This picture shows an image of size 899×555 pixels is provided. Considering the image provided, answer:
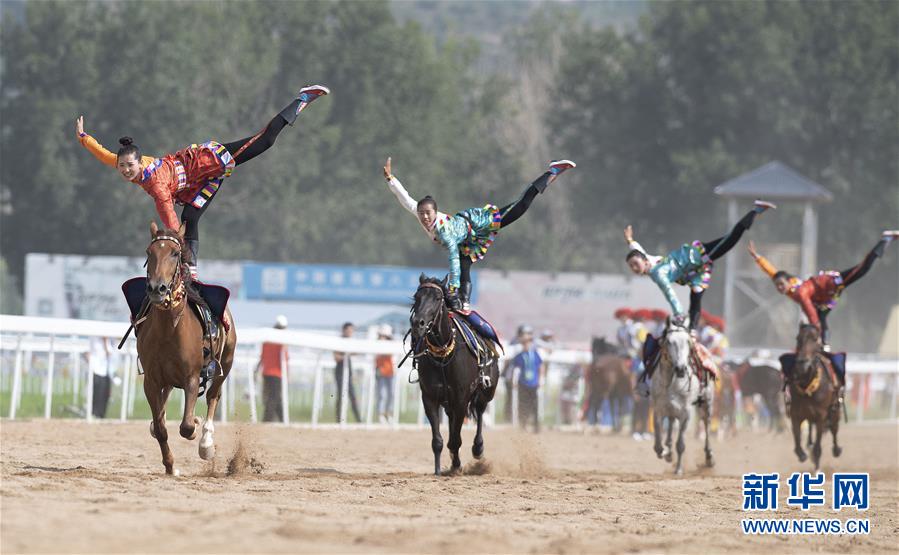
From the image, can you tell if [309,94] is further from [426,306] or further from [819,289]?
[819,289]

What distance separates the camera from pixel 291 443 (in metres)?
18.7

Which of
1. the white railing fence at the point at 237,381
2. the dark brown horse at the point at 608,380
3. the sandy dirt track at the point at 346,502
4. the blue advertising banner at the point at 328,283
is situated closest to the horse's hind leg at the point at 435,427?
the sandy dirt track at the point at 346,502

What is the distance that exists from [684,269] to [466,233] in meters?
3.68

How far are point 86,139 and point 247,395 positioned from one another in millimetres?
13132

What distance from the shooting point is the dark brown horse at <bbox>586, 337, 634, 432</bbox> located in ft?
95.5

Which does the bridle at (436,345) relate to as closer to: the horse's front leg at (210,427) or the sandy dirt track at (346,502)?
the sandy dirt track at (346,502)

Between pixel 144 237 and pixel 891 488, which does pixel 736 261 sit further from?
pixel 891 488

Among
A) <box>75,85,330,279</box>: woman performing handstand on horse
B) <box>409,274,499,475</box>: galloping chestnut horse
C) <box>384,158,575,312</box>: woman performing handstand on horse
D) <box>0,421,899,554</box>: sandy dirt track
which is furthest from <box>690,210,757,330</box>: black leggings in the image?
<box>75,85,330,279</box>: woman performing handstand on horse

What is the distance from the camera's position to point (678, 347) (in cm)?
1750

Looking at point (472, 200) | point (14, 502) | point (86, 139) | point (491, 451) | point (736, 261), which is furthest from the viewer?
point (472, 200)

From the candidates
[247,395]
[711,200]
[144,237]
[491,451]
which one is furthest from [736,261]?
[491,451]

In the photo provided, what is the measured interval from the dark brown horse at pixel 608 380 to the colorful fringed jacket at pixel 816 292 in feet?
30.9

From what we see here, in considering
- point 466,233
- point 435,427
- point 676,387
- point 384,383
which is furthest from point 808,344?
point 384,383

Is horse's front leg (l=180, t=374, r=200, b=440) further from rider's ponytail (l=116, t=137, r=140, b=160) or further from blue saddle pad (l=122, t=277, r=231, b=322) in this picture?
rider's ponytail (l=116, t=137, r=140, b=160)
